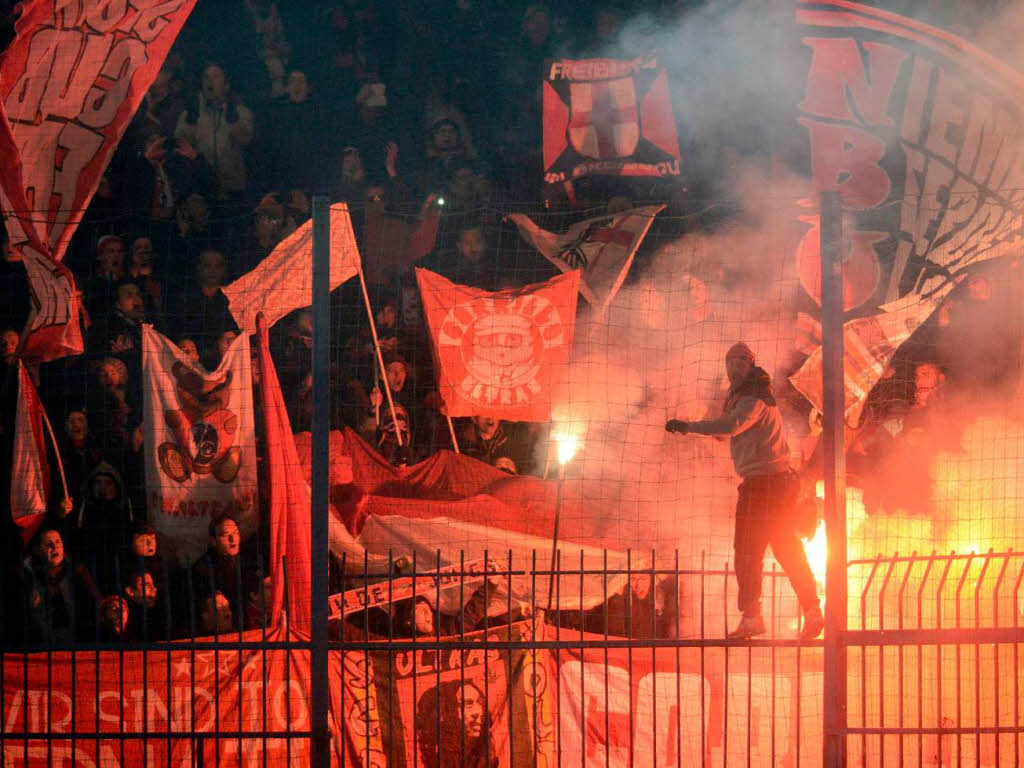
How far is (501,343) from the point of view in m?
7.75

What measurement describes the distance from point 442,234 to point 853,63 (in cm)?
348

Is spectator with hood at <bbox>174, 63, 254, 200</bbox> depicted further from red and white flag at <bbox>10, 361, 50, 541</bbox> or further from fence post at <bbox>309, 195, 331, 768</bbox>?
fence post at <bbox>309, 195, 331, 768</bbox>

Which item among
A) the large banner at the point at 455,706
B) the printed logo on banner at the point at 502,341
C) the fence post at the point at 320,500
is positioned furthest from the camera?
the large banner at the point at 455,706

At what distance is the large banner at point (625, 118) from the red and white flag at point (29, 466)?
187 inches

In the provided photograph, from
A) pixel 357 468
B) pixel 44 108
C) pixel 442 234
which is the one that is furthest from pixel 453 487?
pixel 44 108

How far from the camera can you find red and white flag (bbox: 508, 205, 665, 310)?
328 inches

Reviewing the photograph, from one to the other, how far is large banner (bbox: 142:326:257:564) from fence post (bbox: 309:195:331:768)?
4271mm

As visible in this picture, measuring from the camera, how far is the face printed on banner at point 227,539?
8422mm

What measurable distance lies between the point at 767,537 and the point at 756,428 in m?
0.61

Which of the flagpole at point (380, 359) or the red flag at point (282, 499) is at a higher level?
the flagpole at point (380, 359)

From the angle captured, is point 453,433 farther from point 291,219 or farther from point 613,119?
point 613,119

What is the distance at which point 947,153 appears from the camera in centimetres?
840

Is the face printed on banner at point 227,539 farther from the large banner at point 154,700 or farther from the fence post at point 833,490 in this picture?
the fence post at point 833,490

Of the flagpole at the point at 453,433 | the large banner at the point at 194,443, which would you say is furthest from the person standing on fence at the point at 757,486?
the large banner at the point at 194,443
